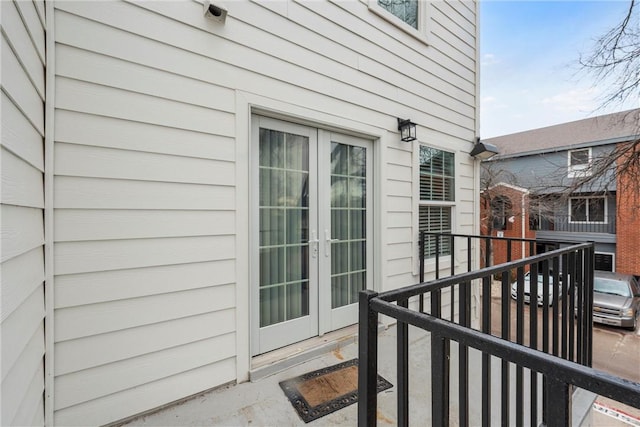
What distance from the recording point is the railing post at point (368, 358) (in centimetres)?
91

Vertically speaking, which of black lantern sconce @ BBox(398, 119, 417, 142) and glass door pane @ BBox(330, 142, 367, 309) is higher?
black lantern sconce @ BBox(398, 119, 417, 142)

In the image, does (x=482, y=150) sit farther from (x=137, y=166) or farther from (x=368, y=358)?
(x=137, y=166)

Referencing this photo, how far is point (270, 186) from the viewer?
7.51ft

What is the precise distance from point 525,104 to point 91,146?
1045 centimetres

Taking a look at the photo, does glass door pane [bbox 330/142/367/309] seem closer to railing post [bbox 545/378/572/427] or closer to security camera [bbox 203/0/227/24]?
security camera [bbox 203/0/227/24]

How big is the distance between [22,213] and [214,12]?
1.63 metres

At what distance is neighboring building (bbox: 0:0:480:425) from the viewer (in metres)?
1.34

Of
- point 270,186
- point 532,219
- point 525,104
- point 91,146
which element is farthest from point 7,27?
point 532,219

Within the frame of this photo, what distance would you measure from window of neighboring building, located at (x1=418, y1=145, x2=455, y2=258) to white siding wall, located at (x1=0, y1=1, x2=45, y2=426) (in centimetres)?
321

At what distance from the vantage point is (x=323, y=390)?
6.37 feet

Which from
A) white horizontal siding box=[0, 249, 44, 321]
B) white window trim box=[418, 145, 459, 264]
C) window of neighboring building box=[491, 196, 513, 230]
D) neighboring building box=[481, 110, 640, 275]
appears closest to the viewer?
white horizontal siding box=[0, 249, 44, 321]

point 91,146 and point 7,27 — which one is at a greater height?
point 7,27

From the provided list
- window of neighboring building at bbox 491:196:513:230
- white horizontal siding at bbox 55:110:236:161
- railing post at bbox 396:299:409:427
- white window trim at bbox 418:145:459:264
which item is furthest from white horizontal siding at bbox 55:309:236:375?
window of neighboring building at bbox 491:196:513:230

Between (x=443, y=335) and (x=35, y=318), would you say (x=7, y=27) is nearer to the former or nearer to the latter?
(x=35, y=318)
